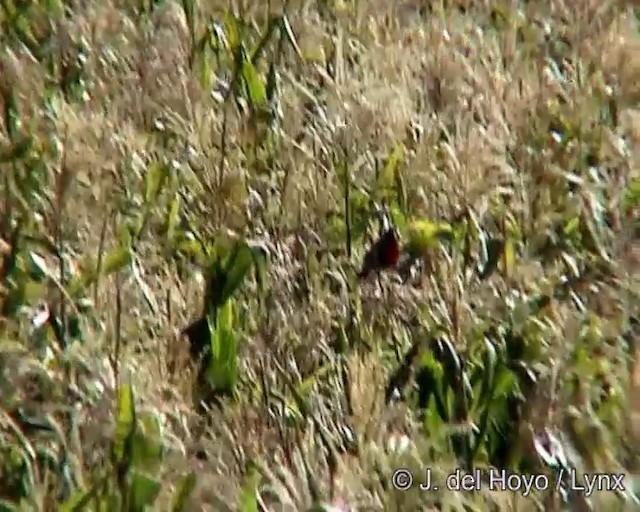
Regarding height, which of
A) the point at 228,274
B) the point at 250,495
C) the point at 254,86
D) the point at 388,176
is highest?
the point at 254,86

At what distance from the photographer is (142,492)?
1.25 metres

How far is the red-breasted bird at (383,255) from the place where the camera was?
1.62 meters

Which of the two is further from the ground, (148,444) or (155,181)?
(155,181)

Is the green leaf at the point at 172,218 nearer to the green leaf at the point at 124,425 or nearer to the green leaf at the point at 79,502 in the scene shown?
the green leaf at the point at 124,425

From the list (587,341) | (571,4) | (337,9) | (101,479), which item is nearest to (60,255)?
(101,479)

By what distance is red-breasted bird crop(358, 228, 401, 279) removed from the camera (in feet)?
5.32

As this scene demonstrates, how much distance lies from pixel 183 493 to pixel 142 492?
1.5 inches

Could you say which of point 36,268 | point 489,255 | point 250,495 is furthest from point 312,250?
point 250,495

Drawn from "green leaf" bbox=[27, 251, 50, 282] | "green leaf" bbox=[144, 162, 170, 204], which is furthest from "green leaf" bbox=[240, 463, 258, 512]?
"green leaf" bbox=[144, 162, 170, 204]

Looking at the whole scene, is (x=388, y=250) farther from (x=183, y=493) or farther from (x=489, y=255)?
(x=183, y=493)

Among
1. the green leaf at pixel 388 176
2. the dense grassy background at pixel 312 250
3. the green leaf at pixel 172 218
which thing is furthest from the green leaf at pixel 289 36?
the green leaf at pixel 172 218

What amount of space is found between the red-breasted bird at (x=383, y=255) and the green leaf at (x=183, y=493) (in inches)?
17.0

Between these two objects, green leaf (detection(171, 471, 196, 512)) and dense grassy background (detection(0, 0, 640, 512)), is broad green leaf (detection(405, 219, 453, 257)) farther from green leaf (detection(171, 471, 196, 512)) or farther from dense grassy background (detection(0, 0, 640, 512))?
green leaf (detection(171, 471, 196, 512))

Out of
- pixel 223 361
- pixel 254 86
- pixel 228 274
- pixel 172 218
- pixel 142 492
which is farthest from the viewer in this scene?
pixel 254 86
